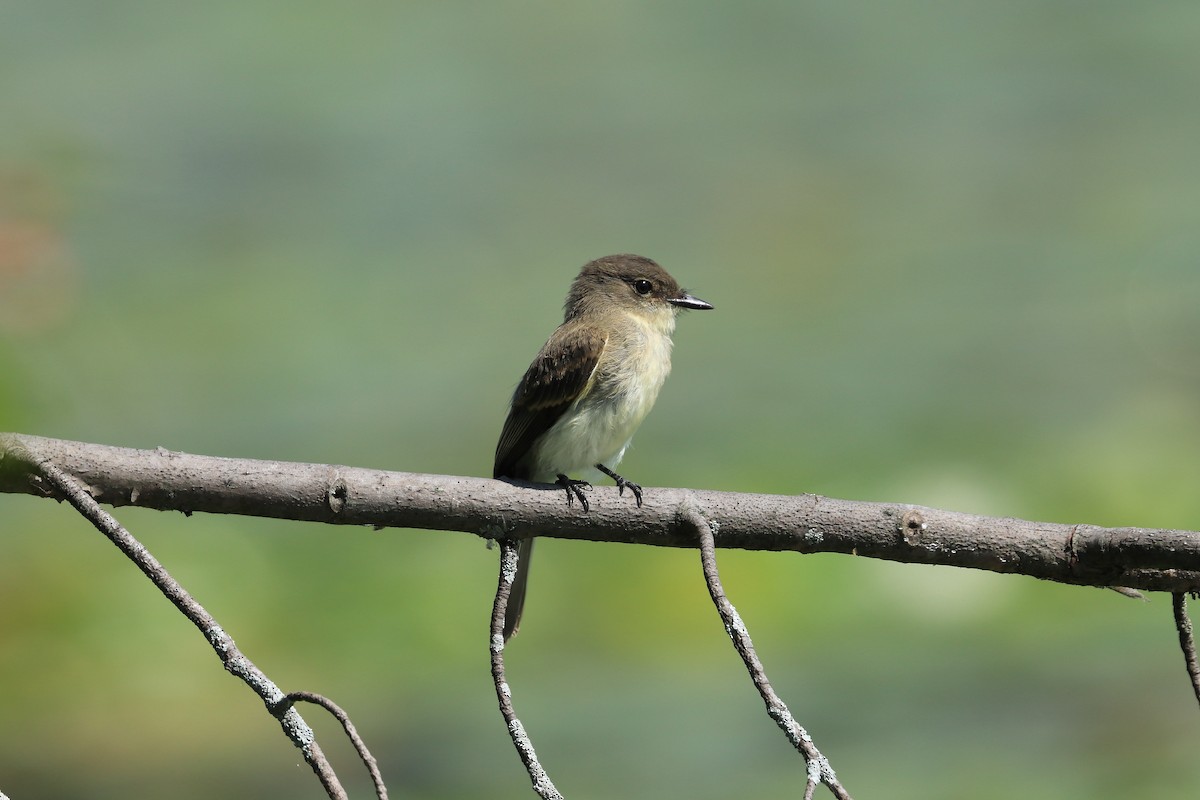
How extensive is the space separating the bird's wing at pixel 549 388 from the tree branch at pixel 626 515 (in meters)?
1.51

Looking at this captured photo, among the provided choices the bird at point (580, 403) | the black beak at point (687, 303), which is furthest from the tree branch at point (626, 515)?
the black beak at point (687, 303)

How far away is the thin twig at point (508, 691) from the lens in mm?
2113

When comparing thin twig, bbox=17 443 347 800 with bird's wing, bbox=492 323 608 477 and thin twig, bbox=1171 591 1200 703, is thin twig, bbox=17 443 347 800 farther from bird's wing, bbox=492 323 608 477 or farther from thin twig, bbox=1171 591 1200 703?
bird's wing, bbox=492 323 608 477

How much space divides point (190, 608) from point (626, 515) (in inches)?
34.9

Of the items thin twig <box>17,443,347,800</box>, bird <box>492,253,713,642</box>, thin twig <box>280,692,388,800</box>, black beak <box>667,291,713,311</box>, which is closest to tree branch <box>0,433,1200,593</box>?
thin twig <box>17,443,347,800</box>

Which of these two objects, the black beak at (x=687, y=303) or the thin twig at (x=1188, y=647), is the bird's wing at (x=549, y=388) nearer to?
the black beak at (x=687, y=303)

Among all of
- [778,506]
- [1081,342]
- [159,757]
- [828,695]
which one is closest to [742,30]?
[1081,342]

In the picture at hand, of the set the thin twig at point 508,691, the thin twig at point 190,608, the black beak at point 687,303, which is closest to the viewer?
the thin twig at point 508,691

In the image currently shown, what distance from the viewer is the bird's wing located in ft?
14.3

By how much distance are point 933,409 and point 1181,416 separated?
1661 mm

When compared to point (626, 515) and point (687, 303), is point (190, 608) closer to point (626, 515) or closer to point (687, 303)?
point (626, 515)

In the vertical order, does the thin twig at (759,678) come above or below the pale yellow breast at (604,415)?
below

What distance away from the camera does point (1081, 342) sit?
10.0 meters

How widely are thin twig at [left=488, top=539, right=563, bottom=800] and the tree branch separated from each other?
5.1 inches
